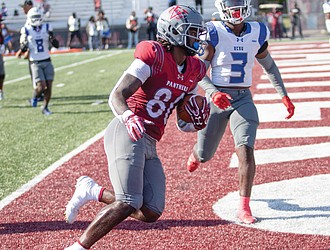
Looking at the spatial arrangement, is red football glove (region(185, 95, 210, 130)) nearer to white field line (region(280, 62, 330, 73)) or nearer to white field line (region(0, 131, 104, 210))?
white field line (region(0, 131, 104, 210))

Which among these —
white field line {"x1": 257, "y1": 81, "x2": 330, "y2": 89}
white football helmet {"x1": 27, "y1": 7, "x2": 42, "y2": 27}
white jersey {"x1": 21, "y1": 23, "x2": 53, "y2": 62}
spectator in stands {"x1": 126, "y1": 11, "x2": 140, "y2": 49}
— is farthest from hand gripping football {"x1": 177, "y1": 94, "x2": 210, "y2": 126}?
spectator in stands {"x1": 126, "y1": 11, "x2": 140, "y2": 49}

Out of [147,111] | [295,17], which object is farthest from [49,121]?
[295,17]

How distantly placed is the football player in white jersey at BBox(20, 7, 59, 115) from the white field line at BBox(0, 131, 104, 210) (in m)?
2.55

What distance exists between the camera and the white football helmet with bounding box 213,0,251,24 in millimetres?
5488

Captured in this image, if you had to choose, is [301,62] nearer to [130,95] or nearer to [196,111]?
[196,111]

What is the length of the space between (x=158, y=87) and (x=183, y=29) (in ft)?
1.29

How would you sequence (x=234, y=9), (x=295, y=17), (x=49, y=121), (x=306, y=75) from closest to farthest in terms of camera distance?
(x=234, y=9) → (x=49, y=121) → (x=306, y=75) → (x=295, y=17)

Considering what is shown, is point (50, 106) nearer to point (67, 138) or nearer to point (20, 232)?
point (67, 138)

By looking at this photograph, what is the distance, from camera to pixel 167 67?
4.36 meters

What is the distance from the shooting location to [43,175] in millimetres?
7004

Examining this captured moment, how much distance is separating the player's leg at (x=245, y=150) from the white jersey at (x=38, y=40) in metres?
6.46

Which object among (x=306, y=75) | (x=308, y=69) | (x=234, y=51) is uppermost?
(x=234, y=51)

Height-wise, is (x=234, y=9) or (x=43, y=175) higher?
(x=234, y=9)

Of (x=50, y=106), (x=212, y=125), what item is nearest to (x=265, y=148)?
(x=212, y=125)
